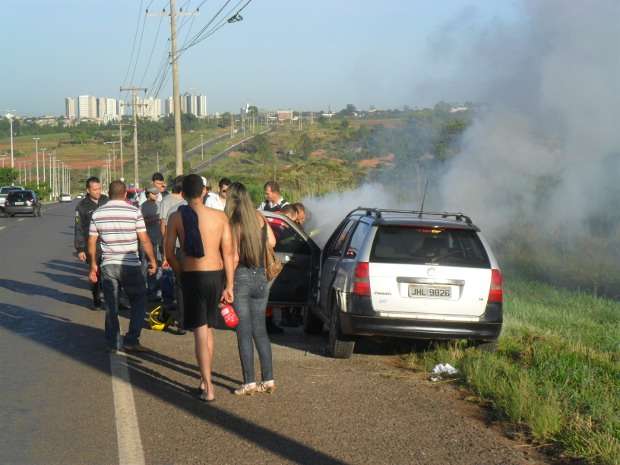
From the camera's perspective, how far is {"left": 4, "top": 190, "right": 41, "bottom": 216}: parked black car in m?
47.0

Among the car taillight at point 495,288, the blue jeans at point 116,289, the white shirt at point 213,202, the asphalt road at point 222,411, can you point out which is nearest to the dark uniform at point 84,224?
the white shirt at point 213,202

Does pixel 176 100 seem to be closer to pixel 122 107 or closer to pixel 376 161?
pixel 376 161

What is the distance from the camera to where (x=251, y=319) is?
780cm

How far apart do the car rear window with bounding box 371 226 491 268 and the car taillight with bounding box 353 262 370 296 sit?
17cm

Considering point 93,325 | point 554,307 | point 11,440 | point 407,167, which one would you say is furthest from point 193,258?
point 407,167

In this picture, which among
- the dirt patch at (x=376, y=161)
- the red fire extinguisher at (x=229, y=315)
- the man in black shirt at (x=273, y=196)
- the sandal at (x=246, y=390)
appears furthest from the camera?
the dirt patch at (x=376, y=161)

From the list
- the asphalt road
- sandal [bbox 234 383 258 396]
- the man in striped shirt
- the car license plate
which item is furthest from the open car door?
sandal [bbox 234 383 258 396]

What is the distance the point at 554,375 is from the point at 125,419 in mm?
4033

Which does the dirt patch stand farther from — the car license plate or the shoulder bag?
the shoulder bag

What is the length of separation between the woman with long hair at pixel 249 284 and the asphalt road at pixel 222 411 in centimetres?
24

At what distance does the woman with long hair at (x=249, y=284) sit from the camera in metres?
7.71

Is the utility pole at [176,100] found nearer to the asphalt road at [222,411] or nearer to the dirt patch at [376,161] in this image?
the dirt patch at [376,161]

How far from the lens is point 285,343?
1062 cm

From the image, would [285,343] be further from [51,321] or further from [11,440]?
[11,440]
